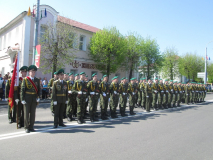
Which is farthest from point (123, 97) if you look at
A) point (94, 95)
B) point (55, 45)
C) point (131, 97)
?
point (55, 45)

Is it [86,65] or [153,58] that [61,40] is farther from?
[153,58]

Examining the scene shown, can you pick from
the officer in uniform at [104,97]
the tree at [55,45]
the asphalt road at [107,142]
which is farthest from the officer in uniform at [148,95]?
the tree at [55,45]

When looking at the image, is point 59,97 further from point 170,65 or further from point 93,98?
point 170,65

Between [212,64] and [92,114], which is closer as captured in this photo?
[92,114]

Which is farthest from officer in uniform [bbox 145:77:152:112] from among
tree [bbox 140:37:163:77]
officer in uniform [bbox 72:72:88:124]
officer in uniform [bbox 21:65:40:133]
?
tree [bbox 140:37:163:77]

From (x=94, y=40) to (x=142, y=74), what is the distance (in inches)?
498

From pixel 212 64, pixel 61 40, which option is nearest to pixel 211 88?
pixel 212 64

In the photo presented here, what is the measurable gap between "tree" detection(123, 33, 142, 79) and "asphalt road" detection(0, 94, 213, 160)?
21803 mm

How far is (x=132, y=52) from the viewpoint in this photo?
28.0 m

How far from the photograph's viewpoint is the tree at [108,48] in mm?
23631

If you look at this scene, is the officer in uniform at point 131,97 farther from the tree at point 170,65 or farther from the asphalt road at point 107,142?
the tree at point 170,65

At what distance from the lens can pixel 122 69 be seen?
96.6 feet

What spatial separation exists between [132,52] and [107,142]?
23.9 meters

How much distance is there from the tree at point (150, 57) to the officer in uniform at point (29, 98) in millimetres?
25172
